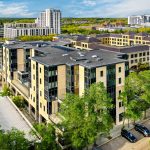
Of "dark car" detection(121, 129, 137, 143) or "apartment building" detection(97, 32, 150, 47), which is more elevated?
"apartment building" detection(97, 32, 150, 47)

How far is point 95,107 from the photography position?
134ft

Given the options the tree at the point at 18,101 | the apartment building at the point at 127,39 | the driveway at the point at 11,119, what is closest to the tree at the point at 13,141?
the driveway at the point at 11,119

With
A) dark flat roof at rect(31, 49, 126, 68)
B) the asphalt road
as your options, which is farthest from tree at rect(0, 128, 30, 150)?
dark flat roof at rect(31, 49, 126, 68)

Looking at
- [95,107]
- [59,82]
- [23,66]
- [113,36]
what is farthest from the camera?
[113,36]

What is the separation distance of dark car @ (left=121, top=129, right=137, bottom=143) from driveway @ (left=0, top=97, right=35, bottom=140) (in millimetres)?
15032

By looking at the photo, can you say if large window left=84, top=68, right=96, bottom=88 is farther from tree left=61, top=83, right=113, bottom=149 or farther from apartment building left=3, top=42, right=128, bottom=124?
tree left=61, top=83, right=113, bottom=149

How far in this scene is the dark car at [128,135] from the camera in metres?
44.1

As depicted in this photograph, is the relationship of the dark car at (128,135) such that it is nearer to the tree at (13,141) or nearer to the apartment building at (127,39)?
the tree at (13,141)

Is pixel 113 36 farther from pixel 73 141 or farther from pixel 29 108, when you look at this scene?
pixel 73 141

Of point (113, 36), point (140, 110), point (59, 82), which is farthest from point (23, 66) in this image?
point (113, 36)

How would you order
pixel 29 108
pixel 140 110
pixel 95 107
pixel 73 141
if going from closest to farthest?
pixel 73 141, pixel 95 107, pixel 140 110, pixel 29 108

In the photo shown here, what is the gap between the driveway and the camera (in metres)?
45.5

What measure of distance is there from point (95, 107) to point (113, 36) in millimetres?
101324

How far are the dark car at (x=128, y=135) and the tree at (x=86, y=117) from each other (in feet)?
22.0
